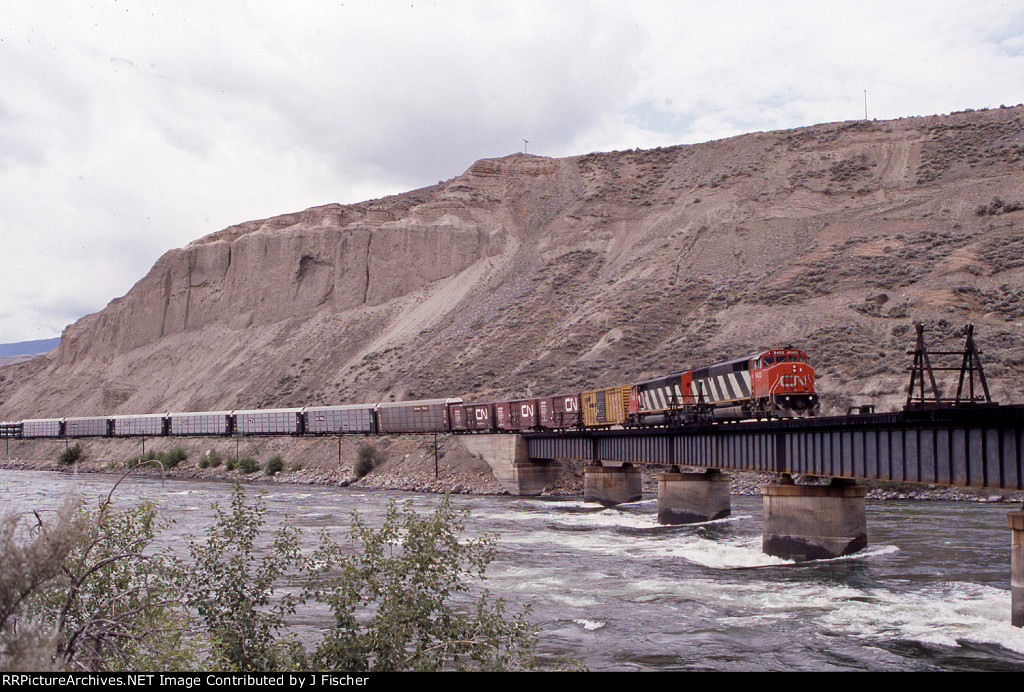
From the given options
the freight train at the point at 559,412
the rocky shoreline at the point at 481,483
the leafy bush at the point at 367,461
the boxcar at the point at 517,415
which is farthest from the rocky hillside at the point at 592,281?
the leafy bush at the point at 367,461

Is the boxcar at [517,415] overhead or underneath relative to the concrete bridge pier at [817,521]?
overhead

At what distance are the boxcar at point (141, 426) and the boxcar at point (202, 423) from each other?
174 cm

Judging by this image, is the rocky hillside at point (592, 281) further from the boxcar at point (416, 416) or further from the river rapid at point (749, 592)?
the river rapid at point (749, 592)

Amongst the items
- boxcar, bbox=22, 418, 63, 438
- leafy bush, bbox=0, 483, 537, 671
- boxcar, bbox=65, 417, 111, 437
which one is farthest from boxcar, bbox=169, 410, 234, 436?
leafy bush, bbox=0, 483, 537, 671

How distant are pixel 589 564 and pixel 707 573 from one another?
13.1 ft

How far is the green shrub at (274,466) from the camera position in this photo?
7456 centimetres

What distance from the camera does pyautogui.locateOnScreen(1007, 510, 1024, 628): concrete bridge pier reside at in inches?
699

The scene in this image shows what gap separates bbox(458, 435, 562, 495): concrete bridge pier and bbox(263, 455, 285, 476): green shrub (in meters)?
24.7

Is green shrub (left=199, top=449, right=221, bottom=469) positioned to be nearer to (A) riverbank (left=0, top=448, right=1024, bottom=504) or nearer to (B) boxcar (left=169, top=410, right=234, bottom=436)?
(A) riverbank (left=0, top=448, right=1024, bottom=504)

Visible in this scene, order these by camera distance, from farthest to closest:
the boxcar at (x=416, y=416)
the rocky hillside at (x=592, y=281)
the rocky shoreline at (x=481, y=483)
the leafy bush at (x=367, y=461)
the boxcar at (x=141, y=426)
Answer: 1. the boxcar at (x=141, y=426)
2. the rocky hillside at (x=592, y=281)
3. the boxcar at (x=416, y=416)
4. the leafy bush at (x=367, y=461)
5. the rocky shoreline at (x=481, y=483)

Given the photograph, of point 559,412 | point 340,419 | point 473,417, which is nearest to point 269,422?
point 340,419

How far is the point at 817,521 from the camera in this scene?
29.1m

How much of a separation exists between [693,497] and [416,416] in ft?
120
